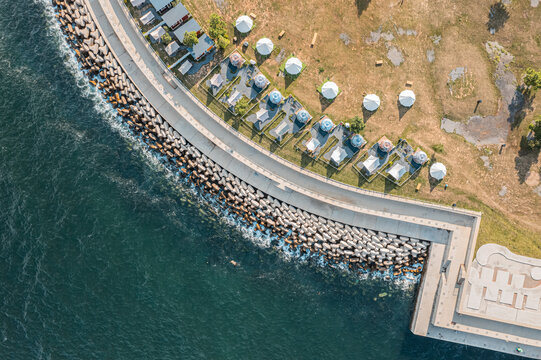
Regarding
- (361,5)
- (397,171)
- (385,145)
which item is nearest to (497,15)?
(361,5)

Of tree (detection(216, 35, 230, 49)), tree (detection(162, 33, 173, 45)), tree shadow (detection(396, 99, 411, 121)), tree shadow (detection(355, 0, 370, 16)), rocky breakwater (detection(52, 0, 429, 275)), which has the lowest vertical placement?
rocky breakwater (detection(52, 0, 429, 275))

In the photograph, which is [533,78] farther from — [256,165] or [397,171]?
[256,165]

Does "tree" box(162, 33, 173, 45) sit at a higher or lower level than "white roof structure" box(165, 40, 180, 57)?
higher

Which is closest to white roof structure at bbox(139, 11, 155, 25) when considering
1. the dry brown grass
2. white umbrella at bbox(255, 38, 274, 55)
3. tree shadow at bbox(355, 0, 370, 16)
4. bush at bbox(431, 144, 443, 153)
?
the dry brown grass

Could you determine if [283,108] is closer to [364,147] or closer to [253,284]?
[364,147]

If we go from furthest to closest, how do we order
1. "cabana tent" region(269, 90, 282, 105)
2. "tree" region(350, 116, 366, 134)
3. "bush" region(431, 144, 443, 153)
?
1. "bush" region(431, 144, 443, 153)
2. "cabana tent" region(269, 90, 282, 105)
3. "tree" region(350, 116, 366, 134)

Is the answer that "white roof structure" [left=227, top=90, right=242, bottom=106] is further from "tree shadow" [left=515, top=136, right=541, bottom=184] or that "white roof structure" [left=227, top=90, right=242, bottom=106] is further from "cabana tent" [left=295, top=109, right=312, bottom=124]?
"tree shadow" [left=515, top=136, right=541, bottom=184]
